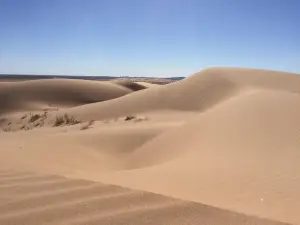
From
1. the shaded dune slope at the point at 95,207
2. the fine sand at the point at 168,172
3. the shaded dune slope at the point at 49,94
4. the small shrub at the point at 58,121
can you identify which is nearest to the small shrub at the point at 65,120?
the small shrub at the point at 58,121

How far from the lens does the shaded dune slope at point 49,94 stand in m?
31.3

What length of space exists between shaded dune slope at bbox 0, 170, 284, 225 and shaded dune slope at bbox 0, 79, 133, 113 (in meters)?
26.9

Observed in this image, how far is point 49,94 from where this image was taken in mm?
35344

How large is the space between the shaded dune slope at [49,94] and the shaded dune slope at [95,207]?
26891 millimetres

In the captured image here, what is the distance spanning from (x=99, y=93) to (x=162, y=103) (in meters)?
19.5

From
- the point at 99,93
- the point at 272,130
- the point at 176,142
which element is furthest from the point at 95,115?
the point at 99,93

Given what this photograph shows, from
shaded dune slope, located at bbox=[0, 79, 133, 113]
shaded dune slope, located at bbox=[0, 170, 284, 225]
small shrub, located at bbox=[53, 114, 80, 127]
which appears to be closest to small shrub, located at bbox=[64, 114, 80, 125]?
small shrub, located at bbox=[53, 114, 80, 127]

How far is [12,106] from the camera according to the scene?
30250mm

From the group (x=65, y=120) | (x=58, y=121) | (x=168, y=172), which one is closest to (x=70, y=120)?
(x=65, y=120)

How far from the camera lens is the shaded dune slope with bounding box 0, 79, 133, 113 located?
1234 inches

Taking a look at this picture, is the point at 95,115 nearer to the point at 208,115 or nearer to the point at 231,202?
the point at 208,115

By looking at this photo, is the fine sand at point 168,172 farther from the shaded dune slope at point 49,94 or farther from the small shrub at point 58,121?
the shaded dune slope at point 49,94

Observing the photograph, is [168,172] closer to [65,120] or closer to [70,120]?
[70,120]

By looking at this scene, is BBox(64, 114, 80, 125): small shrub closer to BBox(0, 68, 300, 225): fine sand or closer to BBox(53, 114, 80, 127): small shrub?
BBox(53, 114, 80, 127): small shrub
